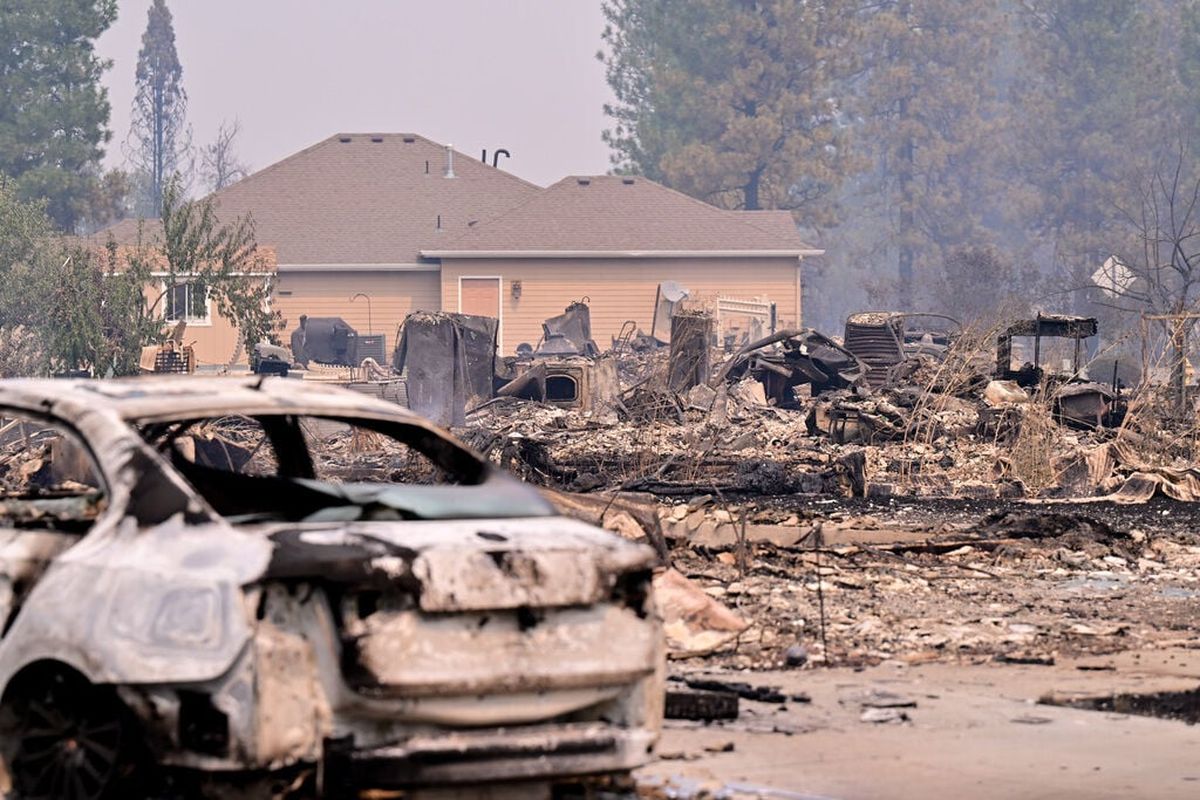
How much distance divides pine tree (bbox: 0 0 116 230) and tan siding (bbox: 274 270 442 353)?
15027mm

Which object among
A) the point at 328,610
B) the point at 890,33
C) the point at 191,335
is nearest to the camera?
the point at 328,610

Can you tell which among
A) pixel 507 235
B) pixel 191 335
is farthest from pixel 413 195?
pixel 191 335

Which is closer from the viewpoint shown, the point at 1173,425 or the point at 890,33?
the point at 1173,425

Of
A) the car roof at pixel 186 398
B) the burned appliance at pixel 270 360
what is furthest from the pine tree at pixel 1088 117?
the car roof at pixel 186 398

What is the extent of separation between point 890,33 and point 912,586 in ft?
247

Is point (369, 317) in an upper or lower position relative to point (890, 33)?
lower

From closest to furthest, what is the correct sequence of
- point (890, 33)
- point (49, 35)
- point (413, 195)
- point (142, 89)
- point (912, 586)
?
point (912, 586), point (413, 195), point (49, 35), point (890, 33), point (142, 89)

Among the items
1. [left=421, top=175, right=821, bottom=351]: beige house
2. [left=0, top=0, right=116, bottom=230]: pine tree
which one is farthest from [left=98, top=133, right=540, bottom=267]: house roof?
[left=0, top=0, right=116, bottom=230]: pine tree

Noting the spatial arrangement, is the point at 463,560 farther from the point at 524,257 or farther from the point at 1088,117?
the point at 1088,117

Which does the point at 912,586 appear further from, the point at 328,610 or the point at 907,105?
the point at 907,105

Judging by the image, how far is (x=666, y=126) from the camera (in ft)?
263

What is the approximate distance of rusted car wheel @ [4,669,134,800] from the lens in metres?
5.72

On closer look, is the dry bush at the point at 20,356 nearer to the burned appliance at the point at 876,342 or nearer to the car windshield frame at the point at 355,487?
the burned appliance at the point at 876,342

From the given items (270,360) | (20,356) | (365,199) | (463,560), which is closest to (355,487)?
(463,560)
